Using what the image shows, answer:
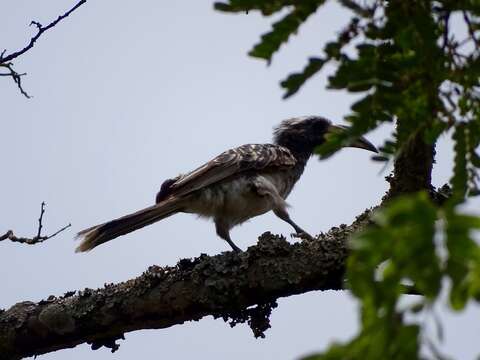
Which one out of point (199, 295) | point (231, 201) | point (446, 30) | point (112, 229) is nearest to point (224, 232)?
point (231, 201)

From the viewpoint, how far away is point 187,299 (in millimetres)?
4574

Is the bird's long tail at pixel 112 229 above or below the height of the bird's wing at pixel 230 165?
below

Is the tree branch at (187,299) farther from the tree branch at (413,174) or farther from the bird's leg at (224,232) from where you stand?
the bird's leg at (224,232)

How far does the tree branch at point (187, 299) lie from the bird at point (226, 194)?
170 centimetres

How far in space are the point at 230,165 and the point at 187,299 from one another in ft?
9.07

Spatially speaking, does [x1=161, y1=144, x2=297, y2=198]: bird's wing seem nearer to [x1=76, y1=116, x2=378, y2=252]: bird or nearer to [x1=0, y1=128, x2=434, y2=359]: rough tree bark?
[x1=76, y1=116, x2=378, y2=252]: bird

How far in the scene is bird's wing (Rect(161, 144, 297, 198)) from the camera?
6.96 m

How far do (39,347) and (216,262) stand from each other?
114 centimetres

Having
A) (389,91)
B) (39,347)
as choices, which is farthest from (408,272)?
(39,347)

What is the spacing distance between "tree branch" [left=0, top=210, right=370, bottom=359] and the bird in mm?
1698

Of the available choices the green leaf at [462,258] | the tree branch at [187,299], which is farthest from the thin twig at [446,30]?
the tree branch at [187,299]

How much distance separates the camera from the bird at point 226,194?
645 cm

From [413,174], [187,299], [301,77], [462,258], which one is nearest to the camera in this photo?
[462,258]

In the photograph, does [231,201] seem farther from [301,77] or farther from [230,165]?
[301,77]
